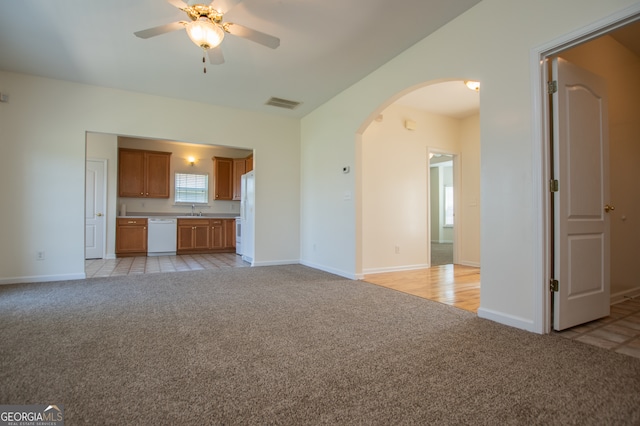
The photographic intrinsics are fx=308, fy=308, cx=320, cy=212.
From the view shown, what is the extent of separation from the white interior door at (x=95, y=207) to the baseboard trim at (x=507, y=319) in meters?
7.24

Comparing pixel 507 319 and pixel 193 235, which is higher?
pixel 193 235

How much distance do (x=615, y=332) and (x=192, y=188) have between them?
335 inches

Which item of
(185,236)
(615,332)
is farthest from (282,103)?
(615,332)

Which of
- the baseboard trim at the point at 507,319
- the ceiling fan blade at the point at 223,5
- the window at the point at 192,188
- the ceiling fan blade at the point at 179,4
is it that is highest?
the ceiling fan blade at the point at 179,4

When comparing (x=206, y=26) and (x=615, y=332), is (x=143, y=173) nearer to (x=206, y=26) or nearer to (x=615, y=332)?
(x=206, y=26)

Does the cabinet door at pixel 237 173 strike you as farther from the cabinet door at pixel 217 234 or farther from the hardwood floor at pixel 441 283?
the hardwood floor at pixel 441 283

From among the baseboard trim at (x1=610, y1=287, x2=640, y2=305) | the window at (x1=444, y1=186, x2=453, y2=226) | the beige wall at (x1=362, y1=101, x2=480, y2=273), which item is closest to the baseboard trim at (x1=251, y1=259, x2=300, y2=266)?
the beige wall at (x1=362, y1=101, x2=480, y2=273)

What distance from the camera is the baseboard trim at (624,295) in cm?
324

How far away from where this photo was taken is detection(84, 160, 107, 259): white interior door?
6.45 meters

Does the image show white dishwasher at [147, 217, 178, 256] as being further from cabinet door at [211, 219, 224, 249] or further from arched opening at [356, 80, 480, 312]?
arched opening at [356, 80, 480, 312]

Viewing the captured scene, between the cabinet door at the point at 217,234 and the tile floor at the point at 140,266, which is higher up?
the cabinet door at the point at 217,234

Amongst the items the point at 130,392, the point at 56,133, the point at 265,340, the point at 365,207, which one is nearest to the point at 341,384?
the point at 265,340

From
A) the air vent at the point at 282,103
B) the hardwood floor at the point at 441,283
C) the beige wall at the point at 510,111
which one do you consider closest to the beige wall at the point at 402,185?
the hardwood floor at the point at 441,283

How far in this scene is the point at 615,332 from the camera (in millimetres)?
2375
